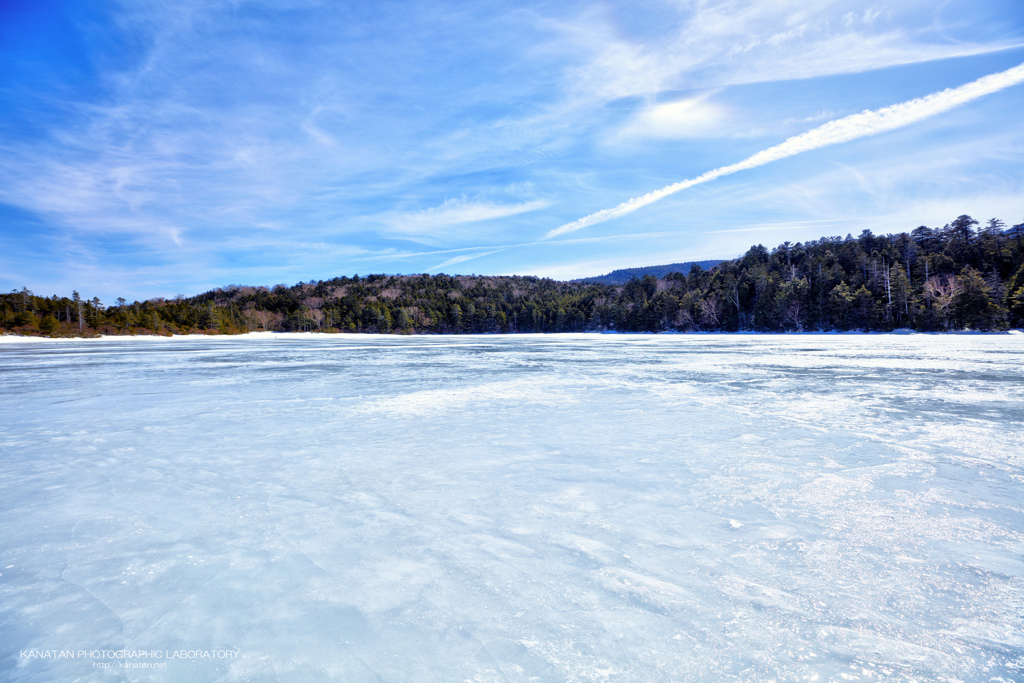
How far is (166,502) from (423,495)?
6.69ft

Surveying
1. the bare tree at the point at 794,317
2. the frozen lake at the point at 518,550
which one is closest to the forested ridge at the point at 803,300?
the bare tree at the point at 794,317

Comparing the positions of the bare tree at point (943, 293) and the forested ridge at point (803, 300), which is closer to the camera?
the bare tree at point (943, 293)

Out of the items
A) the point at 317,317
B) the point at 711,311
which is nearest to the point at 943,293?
the point at 711,311

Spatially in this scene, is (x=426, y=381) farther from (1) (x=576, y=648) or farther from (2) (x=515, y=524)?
(1) (x=576, y=648)

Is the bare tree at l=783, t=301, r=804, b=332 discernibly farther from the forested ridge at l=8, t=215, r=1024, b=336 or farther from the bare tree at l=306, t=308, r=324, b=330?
the bare tree at l=306, t=308, r=324, b=330

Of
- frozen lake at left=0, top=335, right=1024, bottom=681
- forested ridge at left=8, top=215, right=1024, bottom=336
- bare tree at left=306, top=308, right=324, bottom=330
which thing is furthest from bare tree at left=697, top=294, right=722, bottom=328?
bare tree at left=306, top=308, right=324, bottom=330

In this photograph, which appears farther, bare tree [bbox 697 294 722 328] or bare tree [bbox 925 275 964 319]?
bare tree [bbox 697 294 722 328]

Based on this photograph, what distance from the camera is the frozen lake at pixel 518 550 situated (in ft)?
6.34

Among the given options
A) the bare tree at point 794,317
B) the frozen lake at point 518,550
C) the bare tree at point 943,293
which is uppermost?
the bare tree at point 943,293

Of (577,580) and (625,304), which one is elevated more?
(625,304)

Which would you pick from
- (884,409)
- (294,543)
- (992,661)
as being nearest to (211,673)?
(294,543)

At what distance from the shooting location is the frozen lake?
6.34 ft

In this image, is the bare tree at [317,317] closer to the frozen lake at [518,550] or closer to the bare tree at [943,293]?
the bare tree at [943,293]

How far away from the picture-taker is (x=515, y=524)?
3.22 m
